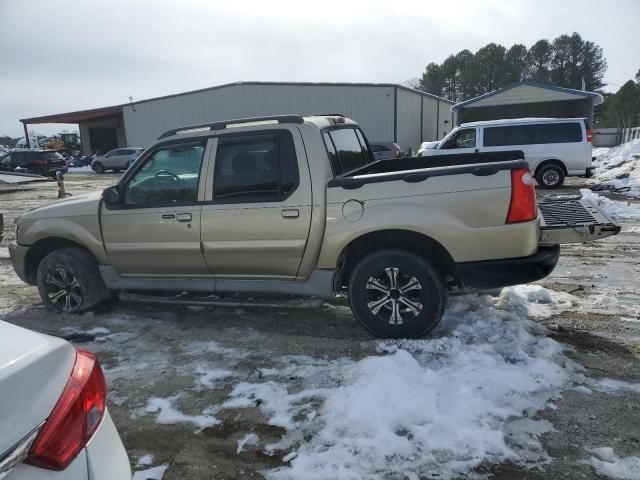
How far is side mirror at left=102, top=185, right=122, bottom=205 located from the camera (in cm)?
490

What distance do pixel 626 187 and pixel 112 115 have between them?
124ft

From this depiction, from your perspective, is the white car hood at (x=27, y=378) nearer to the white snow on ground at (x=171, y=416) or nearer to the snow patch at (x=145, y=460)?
the snow patch at (x=145, y=460)

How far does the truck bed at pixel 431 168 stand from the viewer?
388cm

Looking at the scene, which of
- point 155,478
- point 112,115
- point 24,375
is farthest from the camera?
point 112,115

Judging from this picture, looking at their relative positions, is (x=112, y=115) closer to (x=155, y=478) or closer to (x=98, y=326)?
(x=98, y=326)

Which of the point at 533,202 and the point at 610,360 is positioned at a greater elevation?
the point at 533,202

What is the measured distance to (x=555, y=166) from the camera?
A: 14805 millimetres

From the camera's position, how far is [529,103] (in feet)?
92.7

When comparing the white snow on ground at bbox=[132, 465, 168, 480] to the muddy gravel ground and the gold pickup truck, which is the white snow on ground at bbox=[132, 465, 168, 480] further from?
the gold pickup truck

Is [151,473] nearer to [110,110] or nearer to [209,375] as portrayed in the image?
[209,375]

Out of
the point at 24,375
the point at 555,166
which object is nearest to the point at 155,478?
the point at 24,375

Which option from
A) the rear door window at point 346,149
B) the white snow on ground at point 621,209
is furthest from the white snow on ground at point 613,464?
the white snow on ground at point 621,209

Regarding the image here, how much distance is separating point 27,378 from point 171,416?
1960mm

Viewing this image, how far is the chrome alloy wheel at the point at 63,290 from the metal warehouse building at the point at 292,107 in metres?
25.5
